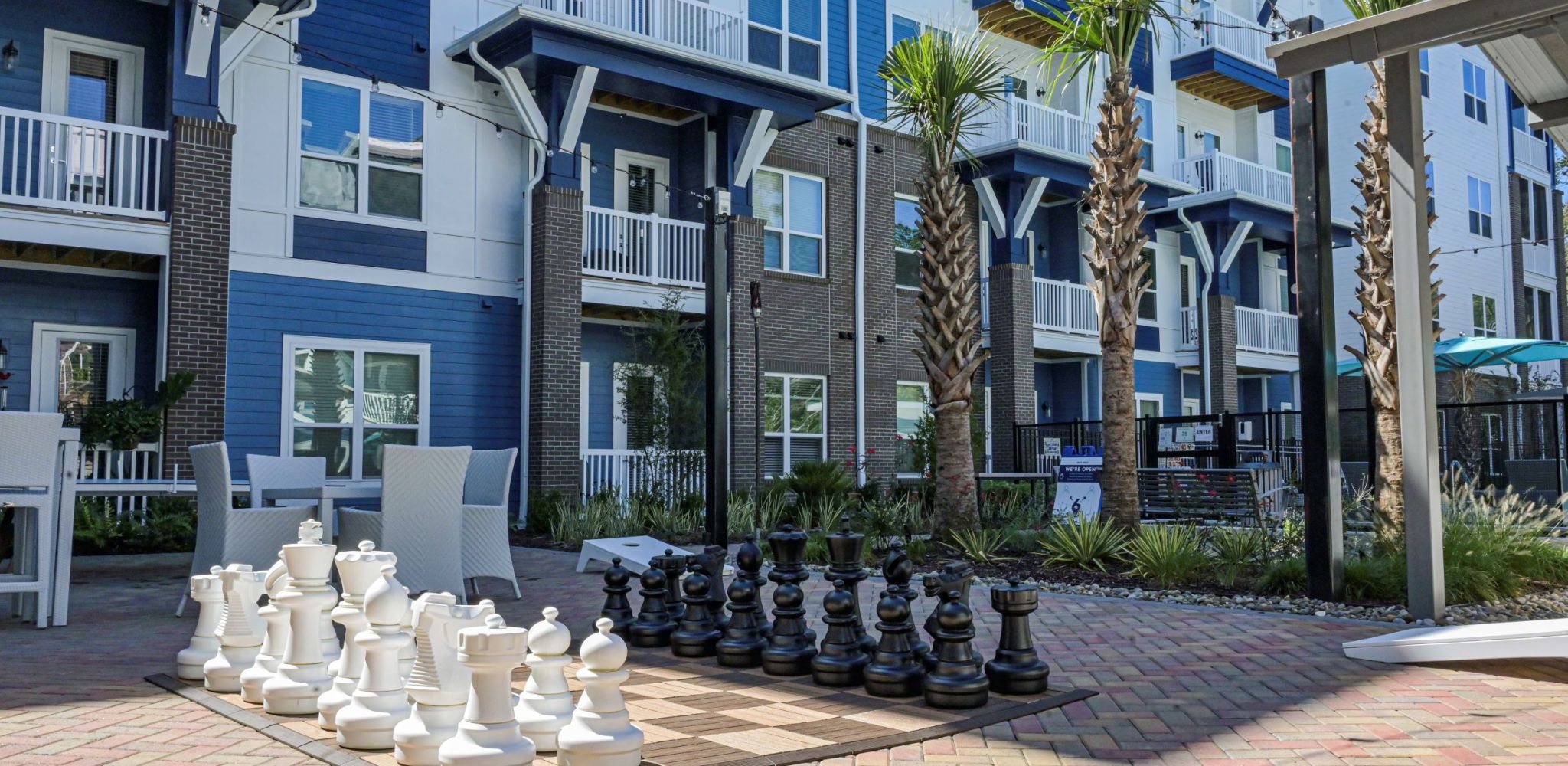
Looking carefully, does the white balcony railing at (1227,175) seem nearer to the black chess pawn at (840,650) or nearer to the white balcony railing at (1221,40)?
the white balcony railing at (1221,40)

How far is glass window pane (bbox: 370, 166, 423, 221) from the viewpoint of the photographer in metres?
14.4

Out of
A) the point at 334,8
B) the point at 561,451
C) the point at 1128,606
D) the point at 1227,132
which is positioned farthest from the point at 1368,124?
the point at 1227,132

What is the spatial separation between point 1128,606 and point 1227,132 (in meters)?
21.3

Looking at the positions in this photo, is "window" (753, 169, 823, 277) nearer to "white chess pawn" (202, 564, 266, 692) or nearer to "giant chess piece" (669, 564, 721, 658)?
"giant chess piece" (669, 564, 721, 658)

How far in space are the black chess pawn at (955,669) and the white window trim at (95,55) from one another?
1208cm

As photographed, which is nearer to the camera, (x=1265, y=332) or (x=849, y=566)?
(x=849, y=566)

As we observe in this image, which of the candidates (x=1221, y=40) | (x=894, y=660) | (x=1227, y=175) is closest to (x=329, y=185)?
(x=894, y=660)

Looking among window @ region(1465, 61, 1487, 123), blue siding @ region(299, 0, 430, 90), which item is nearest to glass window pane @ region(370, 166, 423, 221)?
blue siding @ region(299, 0, 430, 90)

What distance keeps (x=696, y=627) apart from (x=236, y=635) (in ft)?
6.13

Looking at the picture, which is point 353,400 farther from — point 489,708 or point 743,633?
point 489,708

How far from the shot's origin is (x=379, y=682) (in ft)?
11.6

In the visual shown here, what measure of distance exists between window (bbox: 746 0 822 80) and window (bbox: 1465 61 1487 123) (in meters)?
19.6

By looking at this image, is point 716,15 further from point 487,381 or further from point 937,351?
point 937,351

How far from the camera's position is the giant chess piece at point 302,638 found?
155 inches
